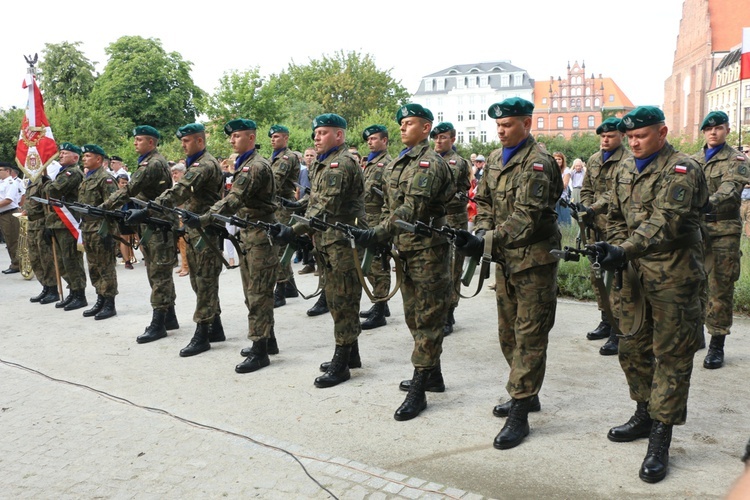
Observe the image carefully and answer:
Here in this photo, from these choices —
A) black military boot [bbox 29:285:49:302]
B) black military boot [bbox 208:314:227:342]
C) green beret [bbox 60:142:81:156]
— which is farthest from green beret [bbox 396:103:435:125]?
black military boot [bbox 29:285:49:302]

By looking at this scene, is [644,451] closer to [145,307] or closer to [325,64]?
[145,307]

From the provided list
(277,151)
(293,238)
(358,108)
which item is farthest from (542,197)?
(358,108)

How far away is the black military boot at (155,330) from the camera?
7855 millimetres

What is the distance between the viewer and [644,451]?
4.51 m

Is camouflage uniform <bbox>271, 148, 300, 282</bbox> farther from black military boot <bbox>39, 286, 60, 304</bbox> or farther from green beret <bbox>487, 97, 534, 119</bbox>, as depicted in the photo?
green beret <bbox>487, 97, 534, 119</bbox>

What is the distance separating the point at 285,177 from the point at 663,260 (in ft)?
20.5

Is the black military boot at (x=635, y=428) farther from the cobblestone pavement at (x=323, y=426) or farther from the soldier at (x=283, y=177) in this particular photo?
the soldier at (x=283, y=177)

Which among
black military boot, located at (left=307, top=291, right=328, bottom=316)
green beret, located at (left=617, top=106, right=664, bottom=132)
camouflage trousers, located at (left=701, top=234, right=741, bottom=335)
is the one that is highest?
green beret, located at (left=617, top=106, right=664, bottom=132)

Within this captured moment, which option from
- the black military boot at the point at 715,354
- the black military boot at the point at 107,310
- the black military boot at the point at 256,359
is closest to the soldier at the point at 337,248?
the black military boot at the point at 256,359

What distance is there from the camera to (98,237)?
9.10 meters

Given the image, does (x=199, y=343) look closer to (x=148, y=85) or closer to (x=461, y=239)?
(x=461, y=239)

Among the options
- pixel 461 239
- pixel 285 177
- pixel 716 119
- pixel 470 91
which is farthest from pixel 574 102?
pixel 461 239

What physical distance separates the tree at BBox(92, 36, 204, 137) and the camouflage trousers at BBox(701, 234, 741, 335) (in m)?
40.8

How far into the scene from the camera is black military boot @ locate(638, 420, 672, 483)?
407cm
